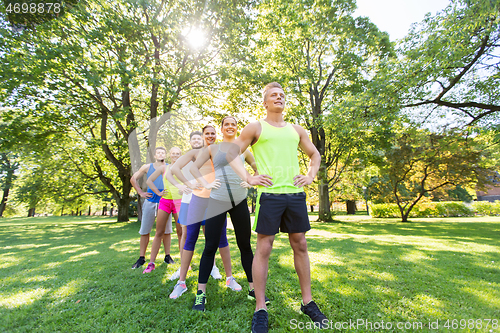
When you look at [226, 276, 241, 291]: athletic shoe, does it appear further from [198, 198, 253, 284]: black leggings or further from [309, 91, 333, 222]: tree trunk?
[309, 91, 333, 222]: tree trunk

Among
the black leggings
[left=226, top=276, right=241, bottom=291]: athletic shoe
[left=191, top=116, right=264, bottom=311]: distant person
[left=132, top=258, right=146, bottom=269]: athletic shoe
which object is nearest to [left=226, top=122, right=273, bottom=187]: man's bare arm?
[left=191, top=116, right=264, bottom=311]: distant person

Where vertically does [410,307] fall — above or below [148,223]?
below

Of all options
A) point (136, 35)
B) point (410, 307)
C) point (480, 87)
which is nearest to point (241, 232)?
point (410, 307)

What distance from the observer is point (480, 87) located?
10.2 meters

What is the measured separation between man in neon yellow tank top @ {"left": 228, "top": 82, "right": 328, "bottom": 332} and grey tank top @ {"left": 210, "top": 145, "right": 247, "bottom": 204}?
18.6 inches

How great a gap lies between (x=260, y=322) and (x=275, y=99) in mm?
2172

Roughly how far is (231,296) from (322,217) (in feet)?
52.3

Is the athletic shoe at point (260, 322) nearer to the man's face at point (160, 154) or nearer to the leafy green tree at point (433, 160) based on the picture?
the man's face at point (160, 154)

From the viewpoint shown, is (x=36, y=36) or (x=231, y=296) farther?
(x=36, y=36)

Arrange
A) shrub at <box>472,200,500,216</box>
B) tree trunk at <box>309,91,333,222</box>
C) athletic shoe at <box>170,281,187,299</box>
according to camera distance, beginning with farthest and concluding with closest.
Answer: shrub at <box>472,200,500,216</box>, tree trunk at <box>309,91,333,222</box>, athletic shoe at <box>170,281,187,299</box>

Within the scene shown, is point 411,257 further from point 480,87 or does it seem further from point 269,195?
point 480,87

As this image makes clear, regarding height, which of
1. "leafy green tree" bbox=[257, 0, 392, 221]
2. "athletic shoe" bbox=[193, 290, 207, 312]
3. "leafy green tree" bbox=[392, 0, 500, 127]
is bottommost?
"athletic shoe" bbox=[193, 290, 207, 312]

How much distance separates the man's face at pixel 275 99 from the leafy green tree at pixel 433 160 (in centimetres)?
1160

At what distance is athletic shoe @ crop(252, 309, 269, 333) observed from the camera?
6.60 feet
